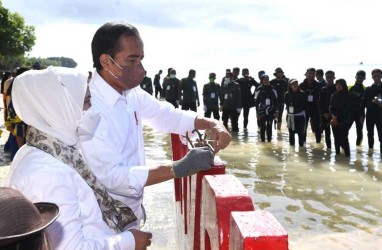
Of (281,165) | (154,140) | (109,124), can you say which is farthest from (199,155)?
(154,140)

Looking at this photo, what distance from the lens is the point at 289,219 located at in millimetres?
4871

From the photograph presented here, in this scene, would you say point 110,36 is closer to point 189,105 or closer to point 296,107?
point 296,107

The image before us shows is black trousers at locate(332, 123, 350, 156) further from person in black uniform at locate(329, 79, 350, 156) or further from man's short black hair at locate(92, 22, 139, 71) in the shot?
man's short black hair at locate(92, 22, 139, 71)

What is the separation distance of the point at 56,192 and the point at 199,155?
82 cm

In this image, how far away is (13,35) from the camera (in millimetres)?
49281

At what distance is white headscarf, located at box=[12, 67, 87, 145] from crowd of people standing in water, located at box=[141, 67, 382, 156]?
27.3 feet

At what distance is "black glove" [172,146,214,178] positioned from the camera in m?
2.00

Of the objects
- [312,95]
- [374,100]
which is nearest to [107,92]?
[374,100]

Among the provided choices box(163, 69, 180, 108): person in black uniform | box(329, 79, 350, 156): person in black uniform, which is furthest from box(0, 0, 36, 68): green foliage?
box(329, 79, 350, 156): person in black uniform

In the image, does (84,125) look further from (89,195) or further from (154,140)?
(154,140)

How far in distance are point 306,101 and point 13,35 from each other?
47.5 meters

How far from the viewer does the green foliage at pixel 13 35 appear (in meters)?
47.5

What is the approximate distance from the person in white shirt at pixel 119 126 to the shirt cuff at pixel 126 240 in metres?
0.33

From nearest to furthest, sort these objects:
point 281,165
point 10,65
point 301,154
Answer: point 281,165
point 301,154
point 10,65
